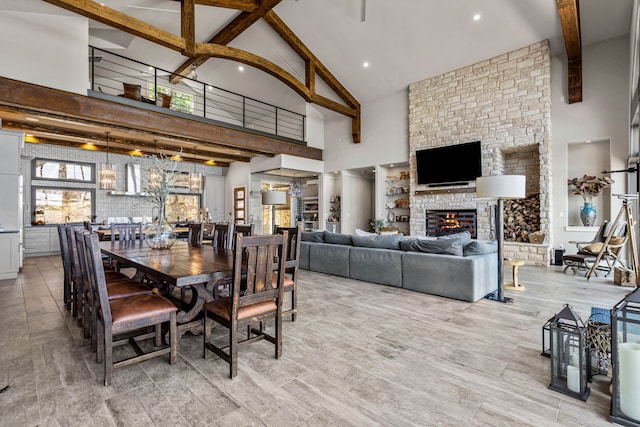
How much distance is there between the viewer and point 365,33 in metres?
7.09

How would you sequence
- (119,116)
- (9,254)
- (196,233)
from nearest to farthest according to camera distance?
(196,233) < (9,254) < (119,116)

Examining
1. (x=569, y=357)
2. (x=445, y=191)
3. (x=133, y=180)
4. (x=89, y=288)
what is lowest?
(x=569, y=357)

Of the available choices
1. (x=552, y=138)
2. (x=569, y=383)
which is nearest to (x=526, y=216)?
(x=552, y=138)

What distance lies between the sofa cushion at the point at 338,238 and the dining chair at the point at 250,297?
293cm

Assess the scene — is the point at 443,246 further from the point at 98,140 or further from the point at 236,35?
the point at 98,140

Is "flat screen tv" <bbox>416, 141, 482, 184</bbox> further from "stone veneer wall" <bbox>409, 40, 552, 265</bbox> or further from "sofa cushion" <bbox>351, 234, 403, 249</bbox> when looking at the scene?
"sofa cushion" <bbox>351, 234, 403, 249</bbox>

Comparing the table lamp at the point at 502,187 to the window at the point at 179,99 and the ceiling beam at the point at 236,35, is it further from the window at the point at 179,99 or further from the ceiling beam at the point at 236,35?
the window at the point at 179,99

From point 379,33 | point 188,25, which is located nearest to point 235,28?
point 188,25

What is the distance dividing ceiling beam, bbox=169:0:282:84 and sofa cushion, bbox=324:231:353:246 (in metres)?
4.29

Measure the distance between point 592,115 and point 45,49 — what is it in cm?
1000

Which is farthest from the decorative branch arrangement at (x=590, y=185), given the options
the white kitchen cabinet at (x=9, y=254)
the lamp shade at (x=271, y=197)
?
the white kitchen cabinet at (x=9, y=254)

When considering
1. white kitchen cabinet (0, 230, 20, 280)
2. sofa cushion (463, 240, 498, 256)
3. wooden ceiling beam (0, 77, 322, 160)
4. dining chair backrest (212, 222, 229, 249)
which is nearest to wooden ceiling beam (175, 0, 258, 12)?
wooden ceiling beam (0, 77, 322, 160)

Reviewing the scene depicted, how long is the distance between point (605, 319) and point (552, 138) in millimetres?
5810

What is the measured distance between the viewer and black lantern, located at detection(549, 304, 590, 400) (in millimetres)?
1848
